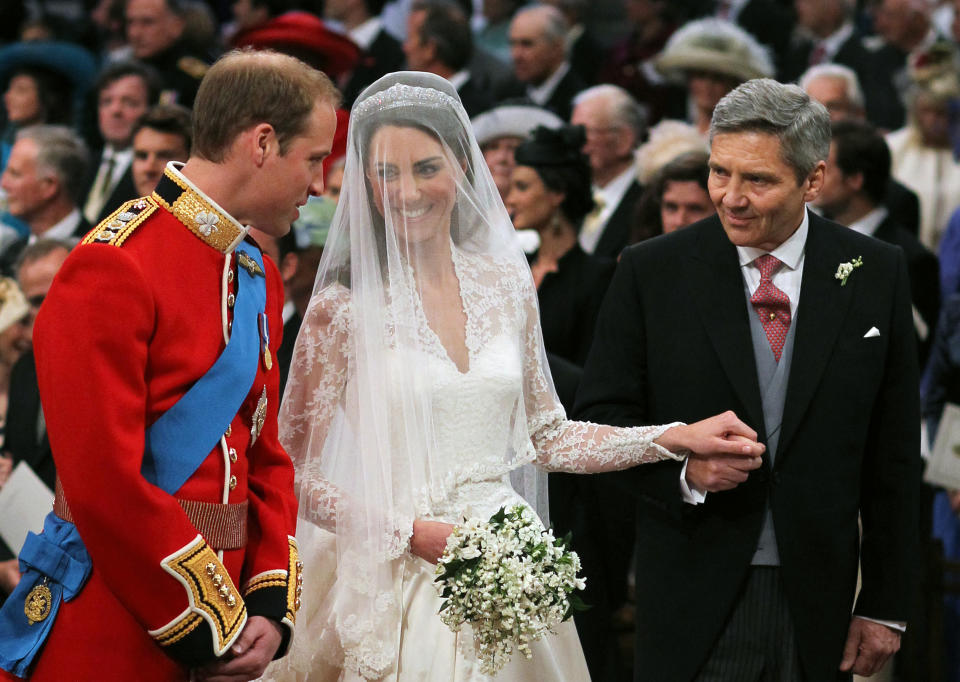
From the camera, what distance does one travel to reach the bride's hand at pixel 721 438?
119 inches

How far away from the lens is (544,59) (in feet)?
27.8

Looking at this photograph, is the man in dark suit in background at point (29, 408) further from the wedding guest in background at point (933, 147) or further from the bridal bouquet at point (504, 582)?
the wedding guest in background at point (933, 147)

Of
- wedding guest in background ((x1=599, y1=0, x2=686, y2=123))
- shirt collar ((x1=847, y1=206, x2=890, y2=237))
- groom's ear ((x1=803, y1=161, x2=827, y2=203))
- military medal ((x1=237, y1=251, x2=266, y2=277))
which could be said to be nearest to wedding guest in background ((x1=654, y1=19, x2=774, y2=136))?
wedding guest in background ((x1=599, y1=0, x2=686, y2=123))

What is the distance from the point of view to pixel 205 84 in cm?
260

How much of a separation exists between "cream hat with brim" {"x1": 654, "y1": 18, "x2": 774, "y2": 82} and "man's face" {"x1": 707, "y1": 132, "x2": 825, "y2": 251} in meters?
3.99

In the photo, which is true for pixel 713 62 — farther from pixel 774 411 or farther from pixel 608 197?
pixel 774 411

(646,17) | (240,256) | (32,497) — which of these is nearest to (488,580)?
(240,256)

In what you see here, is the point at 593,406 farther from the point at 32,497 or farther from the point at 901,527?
the point at 32,497

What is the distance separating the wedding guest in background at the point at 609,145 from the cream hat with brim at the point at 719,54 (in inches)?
20.4

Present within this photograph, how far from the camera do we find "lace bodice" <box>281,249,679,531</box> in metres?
3.18

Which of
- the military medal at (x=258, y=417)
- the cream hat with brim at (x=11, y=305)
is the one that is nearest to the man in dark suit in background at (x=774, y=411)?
the military medal at (x=258, y=417)

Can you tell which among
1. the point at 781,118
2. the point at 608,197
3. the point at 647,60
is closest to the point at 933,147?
the point at 608,197

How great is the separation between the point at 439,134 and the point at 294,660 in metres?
1.35

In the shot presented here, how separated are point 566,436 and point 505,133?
10.9ft
